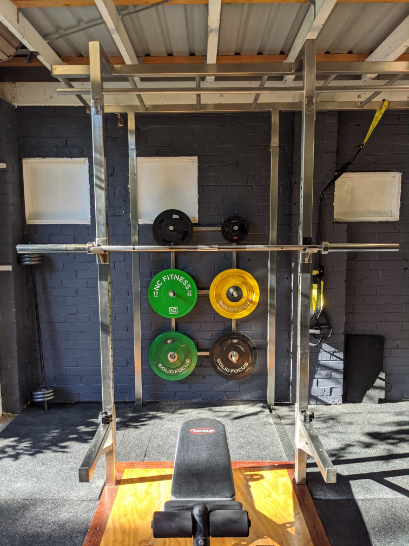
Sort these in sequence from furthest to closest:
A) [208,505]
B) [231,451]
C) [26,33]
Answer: [231,451], [26,33], [208,505]

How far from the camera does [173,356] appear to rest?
3598 millimetres

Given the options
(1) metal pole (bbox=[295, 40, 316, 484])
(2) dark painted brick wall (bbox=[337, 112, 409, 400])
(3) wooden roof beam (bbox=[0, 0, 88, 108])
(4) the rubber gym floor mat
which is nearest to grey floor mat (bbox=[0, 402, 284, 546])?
(4) the rubber gym floor mat

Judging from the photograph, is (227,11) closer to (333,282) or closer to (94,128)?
(94,128)

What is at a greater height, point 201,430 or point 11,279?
point 11,279

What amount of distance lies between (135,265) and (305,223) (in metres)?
1.78

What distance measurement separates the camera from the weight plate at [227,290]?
3.53m

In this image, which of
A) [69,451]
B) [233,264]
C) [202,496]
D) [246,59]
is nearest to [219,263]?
[233,264]

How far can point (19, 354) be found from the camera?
3.67 metres

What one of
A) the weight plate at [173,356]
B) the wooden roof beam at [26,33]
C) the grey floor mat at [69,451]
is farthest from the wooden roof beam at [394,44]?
the grey floor mat at [69,451]

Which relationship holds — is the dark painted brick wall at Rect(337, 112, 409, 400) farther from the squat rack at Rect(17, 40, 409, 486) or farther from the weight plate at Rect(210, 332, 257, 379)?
the squat rack at Rect(17, 40, 409, 486)

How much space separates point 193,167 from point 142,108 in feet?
2.52

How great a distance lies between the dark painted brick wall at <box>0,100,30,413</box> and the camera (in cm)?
352

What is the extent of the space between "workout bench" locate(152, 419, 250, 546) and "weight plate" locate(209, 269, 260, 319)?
142 centimetres

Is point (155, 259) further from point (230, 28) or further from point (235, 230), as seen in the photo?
point (230, 28)
